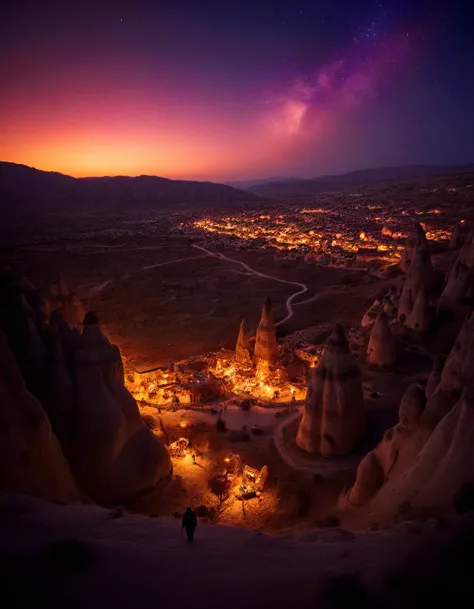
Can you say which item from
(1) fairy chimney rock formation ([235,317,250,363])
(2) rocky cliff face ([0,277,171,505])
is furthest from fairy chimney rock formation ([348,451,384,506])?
(1) fairy chimney rock formation ([235,317,250,363])

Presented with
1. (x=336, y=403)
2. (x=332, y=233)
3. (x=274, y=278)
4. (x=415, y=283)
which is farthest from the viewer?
(x=332, y=233)

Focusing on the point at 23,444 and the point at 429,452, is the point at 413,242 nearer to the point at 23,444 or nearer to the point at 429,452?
the point at 429,452

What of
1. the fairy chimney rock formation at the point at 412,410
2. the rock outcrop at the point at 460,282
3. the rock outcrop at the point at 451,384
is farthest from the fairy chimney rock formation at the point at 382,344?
the rock outcrop at the point at 451,384

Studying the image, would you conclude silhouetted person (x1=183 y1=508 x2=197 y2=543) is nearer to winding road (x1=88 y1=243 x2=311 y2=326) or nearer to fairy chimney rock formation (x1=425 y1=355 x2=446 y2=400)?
fairy chimney rock formation (x1=425 y1=355 x2=446 y2=400)

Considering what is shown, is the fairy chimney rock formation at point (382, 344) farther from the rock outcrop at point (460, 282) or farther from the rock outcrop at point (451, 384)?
the rock outcrop at point (451, 384)

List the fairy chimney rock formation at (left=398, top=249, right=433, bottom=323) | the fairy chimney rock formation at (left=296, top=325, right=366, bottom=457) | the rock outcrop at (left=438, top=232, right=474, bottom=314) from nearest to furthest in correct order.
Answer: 1. the fairy chimney rock formation at (left=296, top=325, right=366, bottom=457)
2. the rock outcrop at (left=438, top=232, right=474, bottom=314)
3. the fairy chimney rock formation at (left=398, top=249, right=433, bottom=323)

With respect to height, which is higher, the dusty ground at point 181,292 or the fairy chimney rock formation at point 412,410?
the fairy chimney rock formation at point 412,410

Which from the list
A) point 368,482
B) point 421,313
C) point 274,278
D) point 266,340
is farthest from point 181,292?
point 368,482
